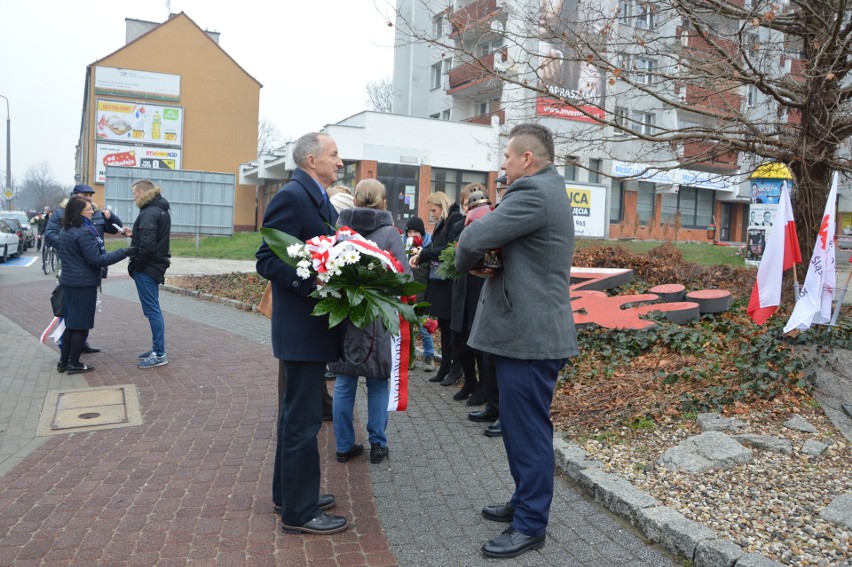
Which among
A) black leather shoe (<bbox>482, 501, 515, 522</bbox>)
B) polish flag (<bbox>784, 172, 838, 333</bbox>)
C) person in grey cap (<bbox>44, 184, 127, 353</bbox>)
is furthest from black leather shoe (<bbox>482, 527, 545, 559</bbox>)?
person in grey cap (<bbox>44, 184, 127, 353</bbox>)

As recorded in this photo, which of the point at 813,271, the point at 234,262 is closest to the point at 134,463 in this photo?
the point at 813,271

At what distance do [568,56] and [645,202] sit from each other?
111 ft

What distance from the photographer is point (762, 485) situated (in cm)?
431

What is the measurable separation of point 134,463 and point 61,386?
288cm

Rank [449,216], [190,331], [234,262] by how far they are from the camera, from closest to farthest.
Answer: [449,216]
[190,331]
[234,262]

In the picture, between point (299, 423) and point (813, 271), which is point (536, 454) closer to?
point (299, 423)

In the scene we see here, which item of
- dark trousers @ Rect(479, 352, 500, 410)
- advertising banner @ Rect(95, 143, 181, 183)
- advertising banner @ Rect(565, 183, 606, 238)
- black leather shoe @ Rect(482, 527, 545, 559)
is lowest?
black leather shoe @ Rect(482, 527, 545, 559)

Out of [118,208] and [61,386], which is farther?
[118,208]

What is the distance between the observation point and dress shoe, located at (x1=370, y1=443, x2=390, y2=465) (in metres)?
5.07

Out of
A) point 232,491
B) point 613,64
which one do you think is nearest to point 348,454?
point 232,491

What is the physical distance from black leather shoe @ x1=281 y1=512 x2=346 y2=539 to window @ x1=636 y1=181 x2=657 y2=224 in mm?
38317

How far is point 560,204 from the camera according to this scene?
362 cm

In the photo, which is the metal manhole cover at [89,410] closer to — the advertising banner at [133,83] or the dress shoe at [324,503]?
the dress shoe at [324,503]

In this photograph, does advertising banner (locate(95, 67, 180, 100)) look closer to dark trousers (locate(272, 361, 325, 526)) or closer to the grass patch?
the grass patch
